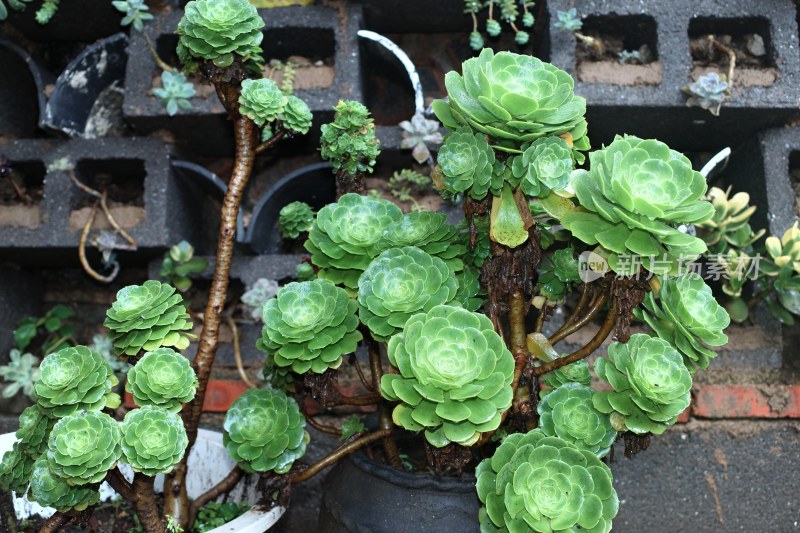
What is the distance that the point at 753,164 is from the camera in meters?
1.43

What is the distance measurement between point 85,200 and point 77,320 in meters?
0.27

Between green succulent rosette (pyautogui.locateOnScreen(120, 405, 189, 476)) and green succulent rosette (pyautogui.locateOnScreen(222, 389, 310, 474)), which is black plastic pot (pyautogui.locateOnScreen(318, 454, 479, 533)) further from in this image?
green succulent rosette (pyautogui.locateOnScreen(120, 405, 189, 476))

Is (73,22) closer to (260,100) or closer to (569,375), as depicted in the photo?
(260,100)

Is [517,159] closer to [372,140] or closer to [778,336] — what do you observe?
[372,140]

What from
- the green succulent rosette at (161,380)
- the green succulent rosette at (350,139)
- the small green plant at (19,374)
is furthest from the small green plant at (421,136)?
the small green plant at (19,374)

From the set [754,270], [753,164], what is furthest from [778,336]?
[753,164]

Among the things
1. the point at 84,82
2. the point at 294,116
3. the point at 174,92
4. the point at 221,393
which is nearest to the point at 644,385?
the point at 294,116

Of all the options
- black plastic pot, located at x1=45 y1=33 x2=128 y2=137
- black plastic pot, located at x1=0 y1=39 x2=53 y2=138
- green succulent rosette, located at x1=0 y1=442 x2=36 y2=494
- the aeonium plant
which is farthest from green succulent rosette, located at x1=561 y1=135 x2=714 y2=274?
black plastic pot, located at x1=0 y1=39 x2=53 y2=138

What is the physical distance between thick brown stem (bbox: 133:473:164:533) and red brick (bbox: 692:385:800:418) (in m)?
0.95

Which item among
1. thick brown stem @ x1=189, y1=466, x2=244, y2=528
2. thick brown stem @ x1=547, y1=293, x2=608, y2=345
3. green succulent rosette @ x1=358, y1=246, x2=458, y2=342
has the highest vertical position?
green succulent rosette @ x1=358, y1=246, x2=458, y2=342

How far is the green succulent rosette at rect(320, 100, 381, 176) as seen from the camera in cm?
104

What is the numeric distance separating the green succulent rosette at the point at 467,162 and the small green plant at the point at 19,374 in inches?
38.7

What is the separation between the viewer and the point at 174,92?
4.62ft

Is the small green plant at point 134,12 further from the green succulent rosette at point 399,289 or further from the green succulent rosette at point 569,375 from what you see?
the green succulent rosette at point 569,375
